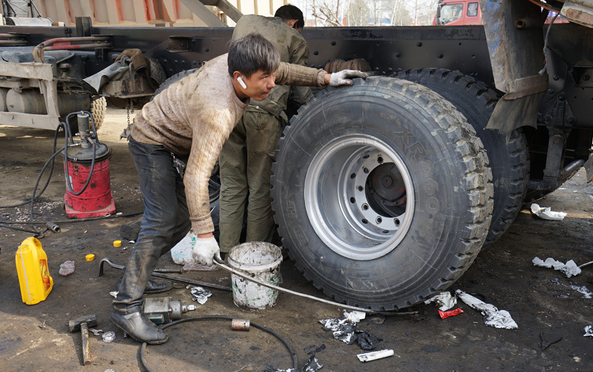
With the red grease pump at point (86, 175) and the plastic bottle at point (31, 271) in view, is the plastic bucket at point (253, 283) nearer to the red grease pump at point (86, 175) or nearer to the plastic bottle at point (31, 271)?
the plastic bottle at point (31, 271)

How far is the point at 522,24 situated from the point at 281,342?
208cm

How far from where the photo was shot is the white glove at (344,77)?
2.93 m

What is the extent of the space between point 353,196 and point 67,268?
2.08 m

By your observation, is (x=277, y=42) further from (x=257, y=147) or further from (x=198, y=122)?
(x=198, y=122)

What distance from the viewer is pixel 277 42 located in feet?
11.2

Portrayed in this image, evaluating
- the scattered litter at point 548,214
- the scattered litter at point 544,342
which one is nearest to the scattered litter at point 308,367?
the scattered litter at point 544,342

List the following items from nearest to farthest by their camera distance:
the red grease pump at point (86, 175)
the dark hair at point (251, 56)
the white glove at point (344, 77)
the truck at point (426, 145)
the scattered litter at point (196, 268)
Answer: the dark hair at point (251, 56) < the truck at point (426, 145) < the white glove at point (344, 77) < the scattered litter at point (196, 268) < the red grease pump at point (86, 175)

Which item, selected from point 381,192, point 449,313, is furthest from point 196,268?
point 449,313

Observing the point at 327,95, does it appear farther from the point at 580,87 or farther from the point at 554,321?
the point at 554,321

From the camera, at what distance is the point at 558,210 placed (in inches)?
191

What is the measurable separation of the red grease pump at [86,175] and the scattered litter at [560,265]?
370 cm

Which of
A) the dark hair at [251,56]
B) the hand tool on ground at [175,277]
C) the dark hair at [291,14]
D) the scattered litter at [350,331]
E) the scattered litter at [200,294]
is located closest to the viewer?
the dark hair at [251,56]

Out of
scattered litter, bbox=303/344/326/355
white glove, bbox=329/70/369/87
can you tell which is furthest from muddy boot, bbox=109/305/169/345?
white glove, bbox=329/70/369/87

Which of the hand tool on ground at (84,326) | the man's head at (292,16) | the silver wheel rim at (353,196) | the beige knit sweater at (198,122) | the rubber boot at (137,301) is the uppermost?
the man's head at (292,16)
